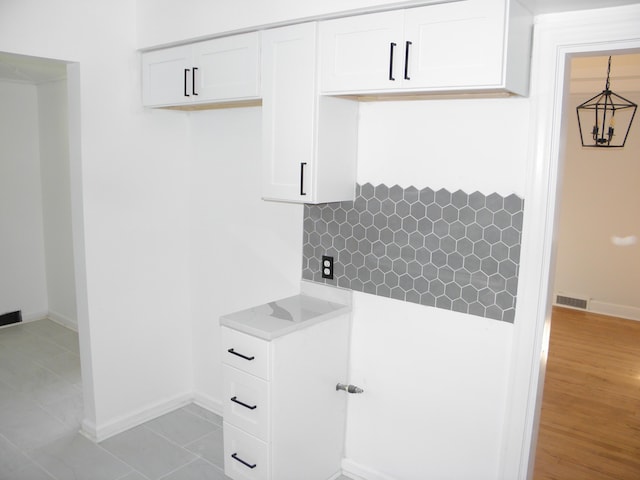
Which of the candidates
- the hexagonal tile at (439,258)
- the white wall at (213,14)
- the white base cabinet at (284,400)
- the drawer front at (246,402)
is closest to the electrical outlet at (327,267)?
the white base cabinet at (284,400)

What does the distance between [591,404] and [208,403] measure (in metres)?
2.57

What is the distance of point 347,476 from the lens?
111 inches

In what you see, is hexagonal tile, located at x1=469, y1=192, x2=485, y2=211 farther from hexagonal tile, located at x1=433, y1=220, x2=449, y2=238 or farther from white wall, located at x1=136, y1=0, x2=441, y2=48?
white wall, located at x1=136, y1=0, x2=441, y2=48

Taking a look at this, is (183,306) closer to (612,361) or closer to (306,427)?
(306,427)

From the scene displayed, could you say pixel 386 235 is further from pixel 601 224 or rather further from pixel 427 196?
pixel 601 224

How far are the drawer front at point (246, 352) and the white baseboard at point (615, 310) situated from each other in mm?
4730

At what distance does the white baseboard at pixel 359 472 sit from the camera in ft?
8.93

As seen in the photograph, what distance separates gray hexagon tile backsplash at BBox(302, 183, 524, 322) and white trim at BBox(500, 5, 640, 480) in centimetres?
6

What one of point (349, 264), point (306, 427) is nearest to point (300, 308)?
point (349, 264)

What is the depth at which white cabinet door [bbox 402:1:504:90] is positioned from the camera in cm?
184

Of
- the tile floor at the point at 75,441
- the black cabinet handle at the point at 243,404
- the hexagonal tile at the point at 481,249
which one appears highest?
the hexagonal tile at the point at 481,249

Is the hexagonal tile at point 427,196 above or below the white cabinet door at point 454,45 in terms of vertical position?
below

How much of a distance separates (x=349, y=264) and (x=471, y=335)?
2.26ft

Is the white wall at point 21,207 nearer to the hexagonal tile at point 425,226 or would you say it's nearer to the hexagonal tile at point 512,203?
the hexagonal tile at point 425,226
